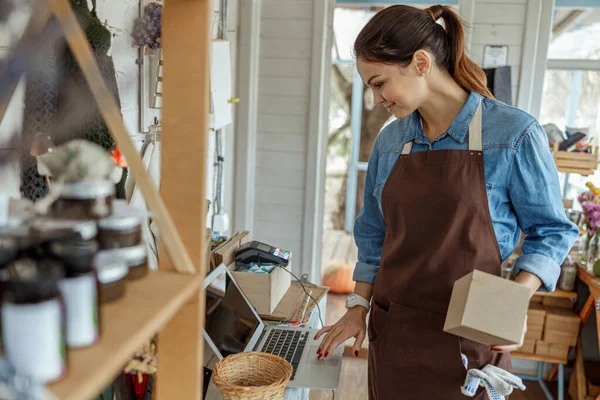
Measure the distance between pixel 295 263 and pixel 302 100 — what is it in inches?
38.1

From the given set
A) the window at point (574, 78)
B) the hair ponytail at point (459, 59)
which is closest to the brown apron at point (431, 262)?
the hair ponytail at point (459, 59)

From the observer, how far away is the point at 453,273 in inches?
54.5

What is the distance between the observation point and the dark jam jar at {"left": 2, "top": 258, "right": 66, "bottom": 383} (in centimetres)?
49

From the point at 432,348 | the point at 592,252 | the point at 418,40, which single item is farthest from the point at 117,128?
the point at 592,252

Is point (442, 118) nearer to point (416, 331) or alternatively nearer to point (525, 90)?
point (416, 331)

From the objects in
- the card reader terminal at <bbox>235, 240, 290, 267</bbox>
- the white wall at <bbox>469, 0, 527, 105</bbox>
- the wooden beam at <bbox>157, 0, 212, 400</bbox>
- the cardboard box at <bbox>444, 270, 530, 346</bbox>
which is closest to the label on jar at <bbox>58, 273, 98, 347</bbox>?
the wooden beam at <bbox>157, 0, 212, 400</bbox>

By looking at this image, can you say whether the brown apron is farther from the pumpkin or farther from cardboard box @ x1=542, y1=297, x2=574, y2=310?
the pumpkin

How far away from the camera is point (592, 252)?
9.33 ft

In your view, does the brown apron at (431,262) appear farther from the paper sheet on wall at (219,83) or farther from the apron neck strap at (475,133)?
the paper sheet on wall at (219,83)

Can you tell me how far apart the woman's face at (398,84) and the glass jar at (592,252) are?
6.11 ft

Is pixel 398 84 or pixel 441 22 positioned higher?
pixel 441 22

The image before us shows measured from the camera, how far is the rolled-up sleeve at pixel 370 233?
1.66m

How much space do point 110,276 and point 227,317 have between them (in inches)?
45.4

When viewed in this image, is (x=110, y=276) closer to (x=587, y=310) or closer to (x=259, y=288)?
(x=259, y=288)
